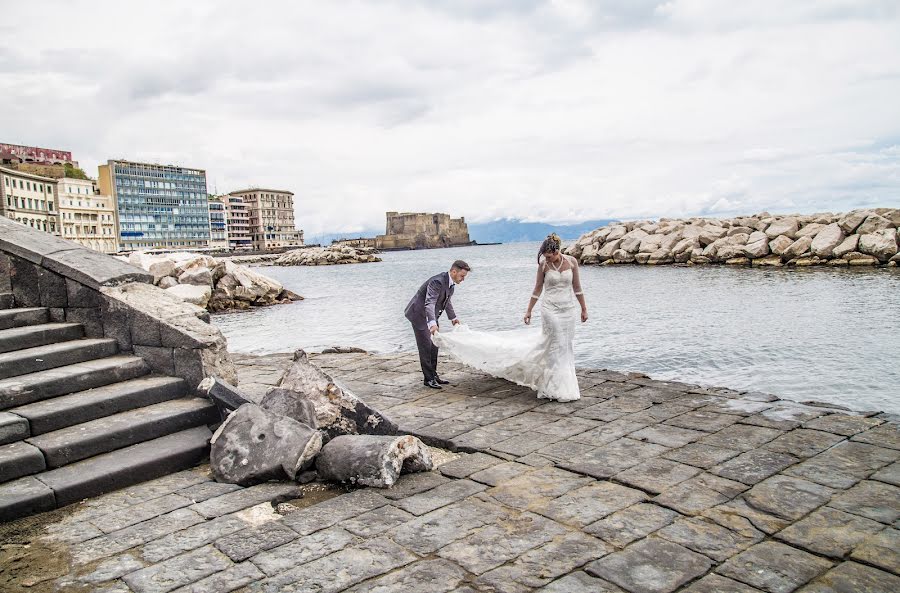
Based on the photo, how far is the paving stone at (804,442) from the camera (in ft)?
15.9

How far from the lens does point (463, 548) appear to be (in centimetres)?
341

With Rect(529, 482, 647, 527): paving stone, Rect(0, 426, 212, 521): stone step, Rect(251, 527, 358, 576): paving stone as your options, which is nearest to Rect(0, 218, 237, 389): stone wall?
Rect(0, 426, 212, 521): stone step

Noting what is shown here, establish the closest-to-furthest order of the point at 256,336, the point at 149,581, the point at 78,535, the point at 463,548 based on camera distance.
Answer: the point at 149,581 < the point at 463,548 < the point at 78,535 < the point at 256,336

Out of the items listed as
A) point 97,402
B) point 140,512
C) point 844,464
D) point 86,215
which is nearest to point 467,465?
point 140,512

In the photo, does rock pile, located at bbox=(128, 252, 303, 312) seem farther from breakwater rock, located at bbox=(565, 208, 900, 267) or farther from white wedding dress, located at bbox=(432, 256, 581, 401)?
breakwater rock, located at bbox=(565, 208, 900, 267)

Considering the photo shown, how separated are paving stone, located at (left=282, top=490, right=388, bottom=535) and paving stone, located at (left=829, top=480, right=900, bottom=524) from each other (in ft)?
10.2

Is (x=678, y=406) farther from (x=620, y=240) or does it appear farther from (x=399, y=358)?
(x=620, y=240)

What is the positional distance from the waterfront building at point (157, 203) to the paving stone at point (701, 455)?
5067 inches

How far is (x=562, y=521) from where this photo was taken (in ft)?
12.2

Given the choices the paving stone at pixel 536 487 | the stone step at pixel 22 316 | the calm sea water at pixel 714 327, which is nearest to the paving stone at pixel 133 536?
the paving stone at pixel 536 487

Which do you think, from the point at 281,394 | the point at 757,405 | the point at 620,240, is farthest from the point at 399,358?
the point at 620,240

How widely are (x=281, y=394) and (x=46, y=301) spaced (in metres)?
3.28

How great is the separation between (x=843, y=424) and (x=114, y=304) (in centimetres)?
750

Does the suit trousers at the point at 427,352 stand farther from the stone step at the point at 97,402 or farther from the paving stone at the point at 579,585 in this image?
the paving stone at the point at 579,585
